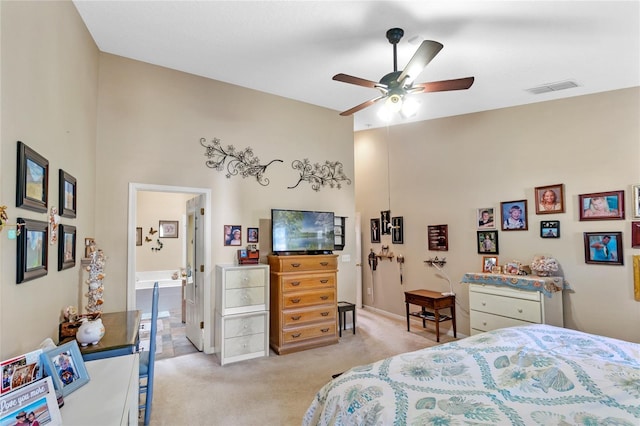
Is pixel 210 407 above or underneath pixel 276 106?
underneath

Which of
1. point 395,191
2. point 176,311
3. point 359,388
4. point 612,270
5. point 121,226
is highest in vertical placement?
point 395,191

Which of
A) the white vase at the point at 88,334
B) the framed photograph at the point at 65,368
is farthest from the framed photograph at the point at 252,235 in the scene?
the framed photograph at the point at 65,368

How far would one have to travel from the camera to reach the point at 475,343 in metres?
2.32

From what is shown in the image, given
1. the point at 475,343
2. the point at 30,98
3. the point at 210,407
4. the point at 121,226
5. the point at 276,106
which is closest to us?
the point at 30,98

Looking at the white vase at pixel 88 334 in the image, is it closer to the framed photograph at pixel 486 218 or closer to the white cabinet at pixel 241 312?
the white cabinet at pixel 241 312

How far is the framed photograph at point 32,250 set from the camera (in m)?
1.74

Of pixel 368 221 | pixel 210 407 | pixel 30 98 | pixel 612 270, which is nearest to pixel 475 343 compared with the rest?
pixel 210 407

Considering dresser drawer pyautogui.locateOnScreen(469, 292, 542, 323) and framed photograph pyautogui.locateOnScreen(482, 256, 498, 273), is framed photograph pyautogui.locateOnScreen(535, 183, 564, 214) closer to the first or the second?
framed photograph pyautogui.locateOnScreen(482, 256, 498, 273)

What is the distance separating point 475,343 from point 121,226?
364cm

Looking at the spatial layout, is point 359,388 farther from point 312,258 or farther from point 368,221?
point 368,221

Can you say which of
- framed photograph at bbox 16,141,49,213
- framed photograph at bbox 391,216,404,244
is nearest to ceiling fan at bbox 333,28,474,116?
framed photograph at bbox 16,141,49,213

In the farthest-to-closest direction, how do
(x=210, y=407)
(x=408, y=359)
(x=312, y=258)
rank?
1. (x=312, y=258)
2. (x=210, y=407)
3. (x=408, y=359)

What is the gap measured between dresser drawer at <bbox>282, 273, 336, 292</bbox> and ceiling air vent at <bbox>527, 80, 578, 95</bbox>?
11.3 feet

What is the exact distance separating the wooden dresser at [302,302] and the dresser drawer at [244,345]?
22 centimetres
